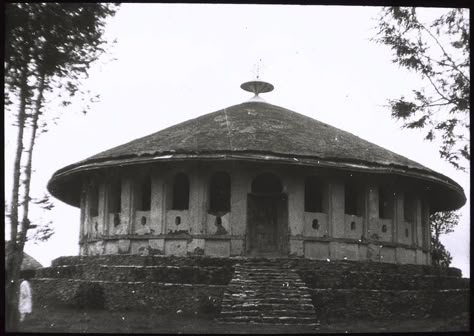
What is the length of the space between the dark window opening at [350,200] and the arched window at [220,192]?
137 inches

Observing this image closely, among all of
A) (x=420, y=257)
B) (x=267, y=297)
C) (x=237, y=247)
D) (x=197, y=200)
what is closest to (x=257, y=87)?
(x=197, y=200)

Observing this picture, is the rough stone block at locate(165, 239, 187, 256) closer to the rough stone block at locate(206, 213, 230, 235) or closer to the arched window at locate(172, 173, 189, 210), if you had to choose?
the rough stone block at locate(206, 213, 230, 235)

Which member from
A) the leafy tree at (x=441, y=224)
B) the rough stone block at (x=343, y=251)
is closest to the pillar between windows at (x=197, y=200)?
the rough stone block at (x=343, y=251)

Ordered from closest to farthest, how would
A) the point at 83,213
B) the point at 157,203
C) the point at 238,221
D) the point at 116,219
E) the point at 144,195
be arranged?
the point at 238,221
the point at 157,203
the point at 116,219
the point at 144,195
the point at 83,213

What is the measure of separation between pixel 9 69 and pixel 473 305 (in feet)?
26.1

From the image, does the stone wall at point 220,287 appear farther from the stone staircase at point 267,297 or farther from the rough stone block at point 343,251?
the rough stone block at point 343,251

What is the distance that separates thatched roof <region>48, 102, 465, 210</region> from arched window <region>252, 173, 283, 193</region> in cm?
110

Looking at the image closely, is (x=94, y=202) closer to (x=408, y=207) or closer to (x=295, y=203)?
(x=295, y=203)

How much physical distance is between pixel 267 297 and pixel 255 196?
4.38 m

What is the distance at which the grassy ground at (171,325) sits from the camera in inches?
510

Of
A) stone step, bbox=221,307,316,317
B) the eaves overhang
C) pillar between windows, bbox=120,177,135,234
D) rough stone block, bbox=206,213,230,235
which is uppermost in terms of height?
the eaves overhang

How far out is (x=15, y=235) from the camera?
37.3 ft

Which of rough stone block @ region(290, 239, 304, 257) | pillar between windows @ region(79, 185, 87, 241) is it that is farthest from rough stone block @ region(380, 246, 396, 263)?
pillar between windows @ region(79, 185, 87, 241)

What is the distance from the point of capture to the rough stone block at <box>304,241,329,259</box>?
17781 mm
